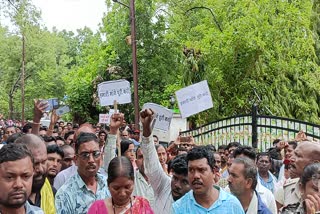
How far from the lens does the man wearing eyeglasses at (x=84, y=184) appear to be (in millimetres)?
4297

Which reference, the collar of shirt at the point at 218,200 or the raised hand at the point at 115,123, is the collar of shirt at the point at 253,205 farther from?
the raised hand at the point at 115,123

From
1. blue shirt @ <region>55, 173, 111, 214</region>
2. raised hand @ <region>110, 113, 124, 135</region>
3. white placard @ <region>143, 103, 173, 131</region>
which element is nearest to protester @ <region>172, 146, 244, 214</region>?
blue shirt @ <region>55, 173, 111, 214</region>

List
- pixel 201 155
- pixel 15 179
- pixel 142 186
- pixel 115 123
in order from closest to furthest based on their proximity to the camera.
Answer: pixel 15 179 < pixel 201 155 < pixel 142 186 < pixel 115 123

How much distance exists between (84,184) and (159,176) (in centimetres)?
63

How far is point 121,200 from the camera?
3.76m

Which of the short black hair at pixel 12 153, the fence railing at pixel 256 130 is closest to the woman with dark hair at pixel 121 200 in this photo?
the short black hair at pixel 12 153

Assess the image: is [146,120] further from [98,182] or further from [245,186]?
[245,186]

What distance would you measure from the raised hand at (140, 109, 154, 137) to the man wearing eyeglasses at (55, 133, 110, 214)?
18.5 inches

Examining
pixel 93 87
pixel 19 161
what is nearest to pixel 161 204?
pixel 19 161

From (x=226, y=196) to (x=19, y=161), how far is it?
62.3 inches

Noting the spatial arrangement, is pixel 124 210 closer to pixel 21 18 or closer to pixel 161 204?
pixel 161 204

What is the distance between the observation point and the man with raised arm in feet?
14.5

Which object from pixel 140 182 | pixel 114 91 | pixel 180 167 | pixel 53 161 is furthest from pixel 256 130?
pixel 180 167

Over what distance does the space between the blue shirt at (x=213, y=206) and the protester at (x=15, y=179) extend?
1163mm
